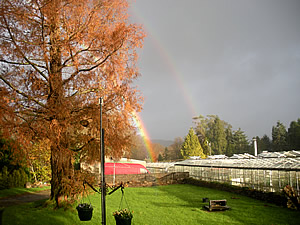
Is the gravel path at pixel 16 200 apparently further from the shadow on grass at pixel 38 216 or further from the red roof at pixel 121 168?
the red roof at pixel 121 168

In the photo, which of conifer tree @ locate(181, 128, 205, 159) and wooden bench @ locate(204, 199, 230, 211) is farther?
conifer tree @ locate(181, 128, 205, 159)

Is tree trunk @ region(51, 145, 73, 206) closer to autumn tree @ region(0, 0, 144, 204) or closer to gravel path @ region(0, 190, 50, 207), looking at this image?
autumn tree @ region(0, 0, 144, 204)

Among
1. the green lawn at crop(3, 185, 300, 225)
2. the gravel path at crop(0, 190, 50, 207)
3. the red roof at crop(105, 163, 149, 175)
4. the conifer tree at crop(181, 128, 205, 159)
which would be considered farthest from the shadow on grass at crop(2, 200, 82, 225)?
the conifer tree at crop(181, 128, 205, 159)

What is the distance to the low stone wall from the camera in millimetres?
25516

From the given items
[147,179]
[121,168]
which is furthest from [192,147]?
[147,179]

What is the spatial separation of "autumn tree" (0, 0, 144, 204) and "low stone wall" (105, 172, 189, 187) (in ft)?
49.3

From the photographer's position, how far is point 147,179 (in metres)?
27.1

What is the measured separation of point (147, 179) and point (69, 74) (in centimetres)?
1847

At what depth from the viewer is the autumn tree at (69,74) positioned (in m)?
9.40

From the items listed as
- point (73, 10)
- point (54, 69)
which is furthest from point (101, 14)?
point (54, 69)

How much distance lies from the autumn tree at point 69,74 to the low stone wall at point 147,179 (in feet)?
49.3

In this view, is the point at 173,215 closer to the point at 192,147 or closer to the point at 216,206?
the point at 216,206

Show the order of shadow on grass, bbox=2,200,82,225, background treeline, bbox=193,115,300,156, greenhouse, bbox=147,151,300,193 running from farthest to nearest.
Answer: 1. background treeline, bbox=193,115,300,156
2. greenhouse, bbox=147,151,300,193
3. shadow on grass, bbox=2,200,82,225

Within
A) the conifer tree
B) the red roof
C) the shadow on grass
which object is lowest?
the red roof
